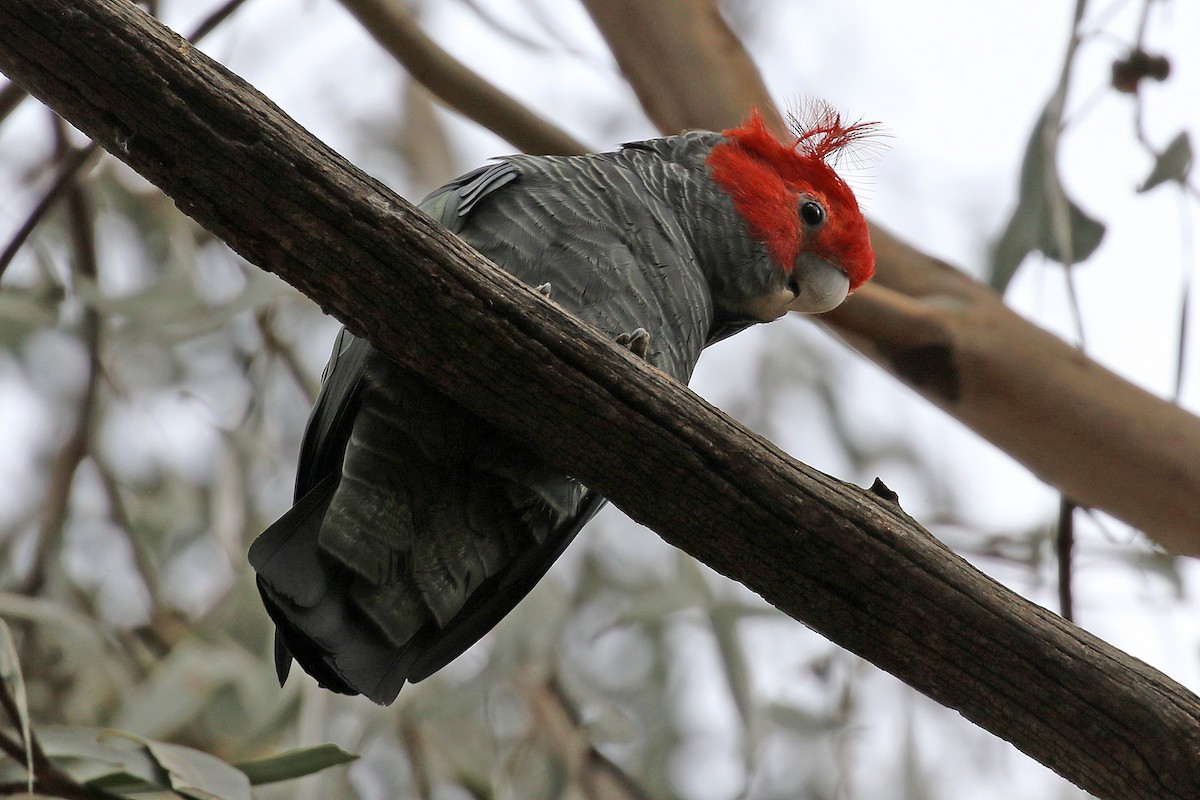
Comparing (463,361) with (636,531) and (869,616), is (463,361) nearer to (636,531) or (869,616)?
(869,616)

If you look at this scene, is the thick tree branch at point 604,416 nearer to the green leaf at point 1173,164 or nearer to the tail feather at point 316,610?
the tail feather at point 316,610

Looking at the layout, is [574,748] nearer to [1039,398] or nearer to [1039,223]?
[1039,398]

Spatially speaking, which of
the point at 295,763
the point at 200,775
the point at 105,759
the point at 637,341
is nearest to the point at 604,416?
the point at 637,341

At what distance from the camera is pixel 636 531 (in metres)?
3.74

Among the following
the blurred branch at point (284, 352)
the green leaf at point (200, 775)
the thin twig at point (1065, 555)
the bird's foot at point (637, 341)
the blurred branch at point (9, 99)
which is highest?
the thin twig at point (1065, 555)

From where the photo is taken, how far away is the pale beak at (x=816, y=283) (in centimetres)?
235

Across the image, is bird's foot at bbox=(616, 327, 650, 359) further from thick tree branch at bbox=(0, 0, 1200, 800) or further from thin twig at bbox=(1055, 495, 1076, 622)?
thin twig at bbox=(1055, 495, 1076, 622)

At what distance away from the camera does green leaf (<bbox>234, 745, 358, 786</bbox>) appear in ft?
6.37

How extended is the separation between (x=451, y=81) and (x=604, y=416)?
1.33 meters

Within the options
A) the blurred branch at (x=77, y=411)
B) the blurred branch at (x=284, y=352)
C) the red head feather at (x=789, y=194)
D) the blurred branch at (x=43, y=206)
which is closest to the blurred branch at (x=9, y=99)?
the blurred branch at (x=43, y=206)

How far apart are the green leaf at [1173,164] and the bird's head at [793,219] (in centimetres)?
78

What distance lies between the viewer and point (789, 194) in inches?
92.6

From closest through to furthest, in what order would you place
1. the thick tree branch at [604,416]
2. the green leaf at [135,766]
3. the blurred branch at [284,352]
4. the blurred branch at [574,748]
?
1. the thick tree branch at [604,416]
2. the green leaf at [135,766]
3. the blurred branch at [574,748]
4. the blurred branch at [284,352]

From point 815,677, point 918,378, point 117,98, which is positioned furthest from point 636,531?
point 117,98
